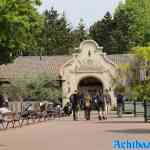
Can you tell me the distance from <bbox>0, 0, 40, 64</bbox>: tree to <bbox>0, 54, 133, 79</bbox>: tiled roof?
2308 cm

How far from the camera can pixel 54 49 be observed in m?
107

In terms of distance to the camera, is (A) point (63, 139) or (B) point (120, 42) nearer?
(A) point (63, 139)

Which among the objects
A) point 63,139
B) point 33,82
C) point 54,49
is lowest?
point 63,139

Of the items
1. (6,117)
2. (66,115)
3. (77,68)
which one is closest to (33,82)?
(77,68)

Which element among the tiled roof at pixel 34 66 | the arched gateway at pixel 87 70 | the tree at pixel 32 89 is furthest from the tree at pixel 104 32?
the tree at pixel 32 89

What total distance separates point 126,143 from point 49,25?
341ft

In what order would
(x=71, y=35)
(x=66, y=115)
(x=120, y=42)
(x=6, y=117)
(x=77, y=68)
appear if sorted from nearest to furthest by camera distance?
1. (x=6, y=117)
2. (x=66, y=115)
3. (x=77, y=68)
4. (x=120, y=42)
5. (x=71, y=35)

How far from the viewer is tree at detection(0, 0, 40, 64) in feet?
121

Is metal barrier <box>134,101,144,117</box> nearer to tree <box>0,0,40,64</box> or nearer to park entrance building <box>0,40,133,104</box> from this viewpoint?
tree <box>0,0,40,64</box>

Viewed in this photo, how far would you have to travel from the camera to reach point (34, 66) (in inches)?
2943

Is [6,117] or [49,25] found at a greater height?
[49,25]

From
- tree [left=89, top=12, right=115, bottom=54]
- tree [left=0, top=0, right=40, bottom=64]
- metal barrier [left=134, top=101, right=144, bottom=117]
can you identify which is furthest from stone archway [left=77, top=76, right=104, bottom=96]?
tree [left=89, top=12, right=115, bottom=54]

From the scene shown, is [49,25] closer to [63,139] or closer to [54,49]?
[54,49]

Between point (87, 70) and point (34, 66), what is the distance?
30.1 feet
